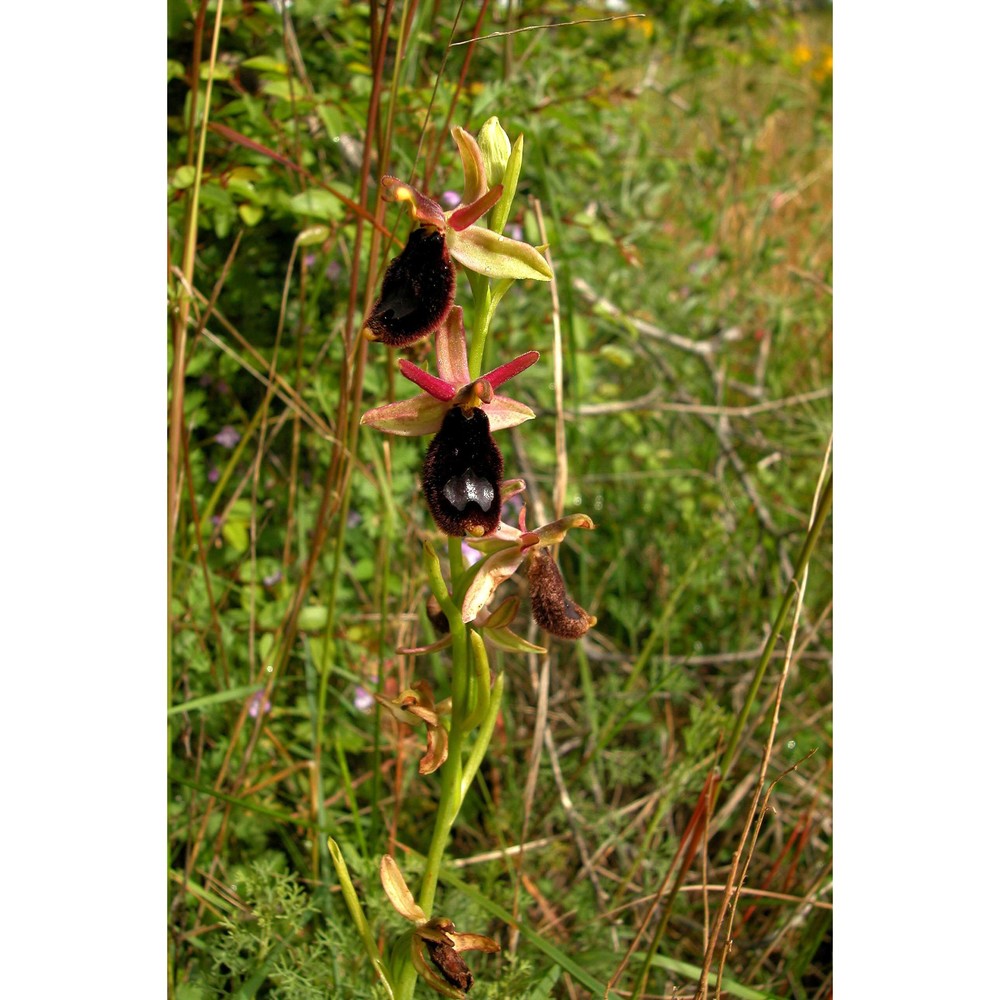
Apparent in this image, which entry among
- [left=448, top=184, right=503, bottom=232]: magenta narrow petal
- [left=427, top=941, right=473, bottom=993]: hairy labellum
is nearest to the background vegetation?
[left=427, top=941, right=473, bottom=993]: hairy labellum

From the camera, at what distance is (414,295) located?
40.3 inches

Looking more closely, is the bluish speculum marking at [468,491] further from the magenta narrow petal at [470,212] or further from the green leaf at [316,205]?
the green leaf at [316,205]

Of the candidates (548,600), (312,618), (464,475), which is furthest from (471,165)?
(312,618)

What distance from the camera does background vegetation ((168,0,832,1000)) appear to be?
1462 mm

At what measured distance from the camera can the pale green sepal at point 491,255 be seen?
1047 mm

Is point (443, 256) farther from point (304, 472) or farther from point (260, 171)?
point (304, 472)

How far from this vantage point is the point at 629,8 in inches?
131

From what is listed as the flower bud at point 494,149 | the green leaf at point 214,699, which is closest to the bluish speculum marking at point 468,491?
the flower bud at point 494,149

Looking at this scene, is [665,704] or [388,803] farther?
[665,704]

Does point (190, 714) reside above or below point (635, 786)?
above

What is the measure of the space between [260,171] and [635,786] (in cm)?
147

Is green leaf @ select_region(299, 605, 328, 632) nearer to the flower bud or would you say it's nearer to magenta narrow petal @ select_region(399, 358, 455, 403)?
magenta narrow petal @ select_region(399, 358, 455, 403)

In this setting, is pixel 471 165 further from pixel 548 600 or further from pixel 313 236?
pixel 313 236
